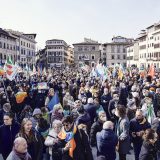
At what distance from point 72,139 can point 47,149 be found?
5.65 ft

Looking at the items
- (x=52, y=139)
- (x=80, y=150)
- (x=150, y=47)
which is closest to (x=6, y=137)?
(x=52, y=139)

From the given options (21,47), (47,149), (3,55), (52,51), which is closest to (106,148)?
(47,149)

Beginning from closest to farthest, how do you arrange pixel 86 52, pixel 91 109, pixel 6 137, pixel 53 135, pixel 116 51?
pixel 53 135, pixel 6 137, pixel 91 109, pixel 116 51, pixel 86 52

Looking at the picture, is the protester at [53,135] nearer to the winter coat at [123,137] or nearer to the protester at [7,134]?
the protester at [7,134]

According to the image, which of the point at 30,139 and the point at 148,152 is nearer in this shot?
the point at 148,152

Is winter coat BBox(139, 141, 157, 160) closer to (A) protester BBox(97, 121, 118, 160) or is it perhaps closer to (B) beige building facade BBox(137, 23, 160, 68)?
(A) protester BBox(97, 121, 118, 160)

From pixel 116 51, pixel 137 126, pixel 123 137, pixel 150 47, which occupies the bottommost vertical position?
pixel 123 137

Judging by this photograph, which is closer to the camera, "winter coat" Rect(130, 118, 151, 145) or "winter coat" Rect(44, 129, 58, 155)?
"winter coat" Rect(44, 129, 58, 155)

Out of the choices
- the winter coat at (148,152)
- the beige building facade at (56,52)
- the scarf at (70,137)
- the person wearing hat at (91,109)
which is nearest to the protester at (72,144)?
the scarf at (70,137)

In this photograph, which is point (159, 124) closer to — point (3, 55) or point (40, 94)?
point (40, 94)

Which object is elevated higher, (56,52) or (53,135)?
(56,52)

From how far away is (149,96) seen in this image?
12031 mm

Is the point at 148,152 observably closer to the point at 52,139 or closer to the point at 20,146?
the point at 52,139

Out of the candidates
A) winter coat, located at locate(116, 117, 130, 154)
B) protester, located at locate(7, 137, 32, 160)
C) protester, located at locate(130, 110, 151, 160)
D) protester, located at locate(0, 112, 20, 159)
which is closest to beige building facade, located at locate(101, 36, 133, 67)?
protester, located at locate(130, 110, 151, 160)
